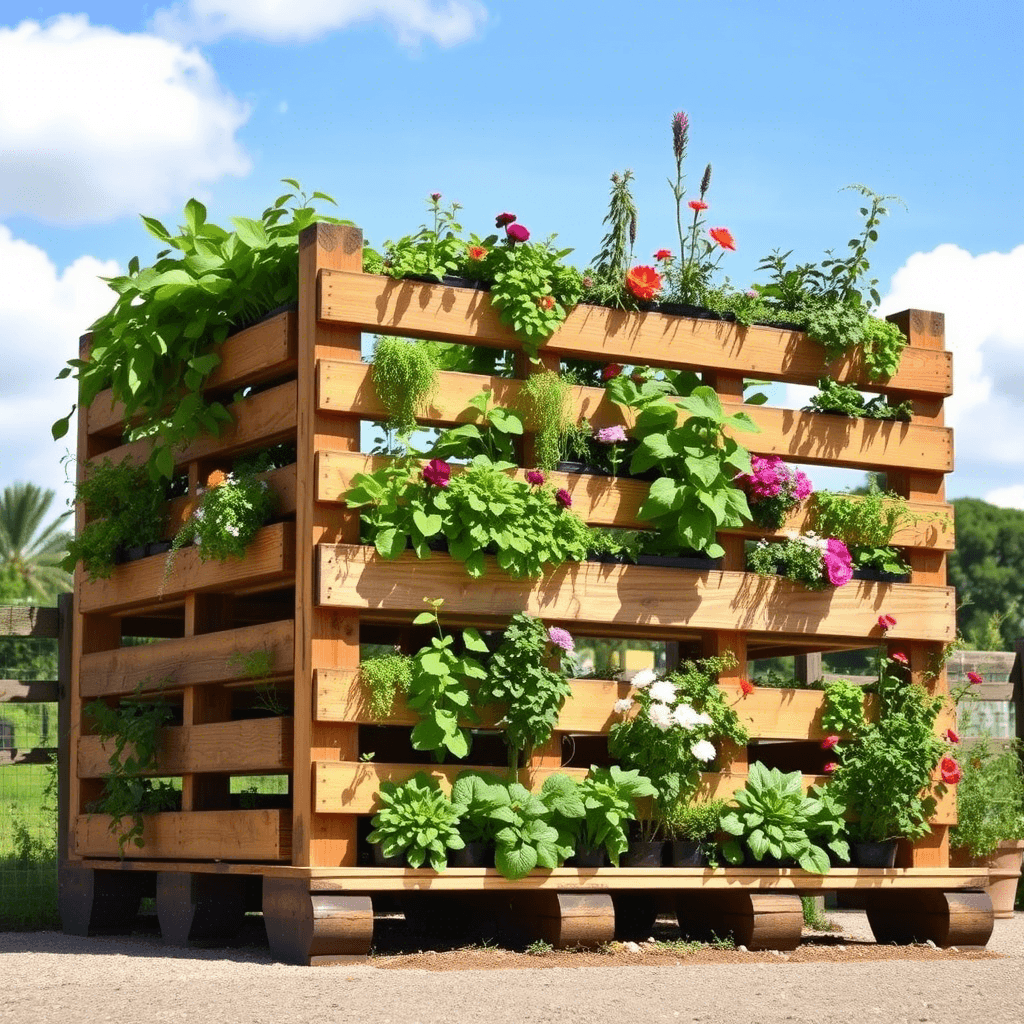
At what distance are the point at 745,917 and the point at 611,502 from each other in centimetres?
241

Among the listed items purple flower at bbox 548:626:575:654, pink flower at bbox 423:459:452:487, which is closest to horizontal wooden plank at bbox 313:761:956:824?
purple flower at bbox 548:626:575:654

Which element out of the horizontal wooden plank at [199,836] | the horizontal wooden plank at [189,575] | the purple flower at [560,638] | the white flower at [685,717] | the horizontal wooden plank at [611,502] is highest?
the horizontal wooden plank at [611,502]

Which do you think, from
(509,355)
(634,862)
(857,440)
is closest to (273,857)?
(634,862)

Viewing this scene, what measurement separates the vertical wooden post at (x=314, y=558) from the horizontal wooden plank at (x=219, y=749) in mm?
242

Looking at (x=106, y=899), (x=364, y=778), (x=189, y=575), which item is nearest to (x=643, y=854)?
(x=364, y=778)

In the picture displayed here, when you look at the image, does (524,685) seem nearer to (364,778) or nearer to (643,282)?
(364,778)

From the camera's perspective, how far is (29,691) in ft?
36.5

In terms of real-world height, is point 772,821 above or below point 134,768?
below

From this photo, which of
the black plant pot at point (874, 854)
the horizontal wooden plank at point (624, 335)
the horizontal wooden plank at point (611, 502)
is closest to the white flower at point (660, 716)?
the horizontal wooden plank at point (611, 502)

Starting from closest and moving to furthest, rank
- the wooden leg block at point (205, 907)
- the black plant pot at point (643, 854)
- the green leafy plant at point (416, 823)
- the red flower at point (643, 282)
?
the green leafy plant at point (416, 823) → the black plant pot at point (643, 854) → the wooden leg block at point (205, 907) → the red flower at point (643, 282)

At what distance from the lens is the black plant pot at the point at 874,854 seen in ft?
31.1

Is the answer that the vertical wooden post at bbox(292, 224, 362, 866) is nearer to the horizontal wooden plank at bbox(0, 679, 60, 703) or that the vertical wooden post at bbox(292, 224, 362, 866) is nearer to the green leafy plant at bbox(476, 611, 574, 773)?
the green leafy plant at bbox(476, 611, 574, 773)

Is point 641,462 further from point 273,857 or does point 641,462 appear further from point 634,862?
point 273,857

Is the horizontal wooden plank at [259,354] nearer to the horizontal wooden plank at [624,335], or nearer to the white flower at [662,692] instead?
the horizontal wooden plank at [624,335]
